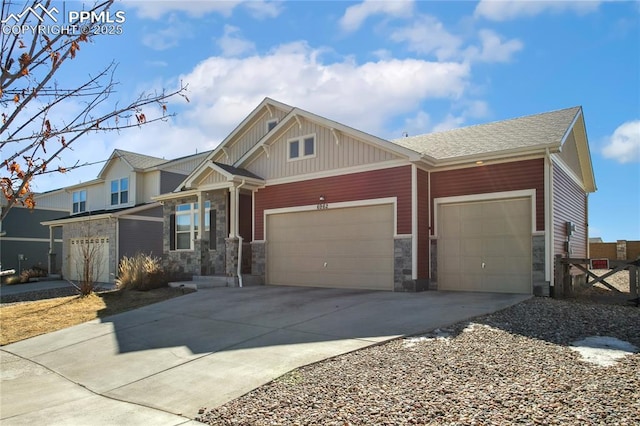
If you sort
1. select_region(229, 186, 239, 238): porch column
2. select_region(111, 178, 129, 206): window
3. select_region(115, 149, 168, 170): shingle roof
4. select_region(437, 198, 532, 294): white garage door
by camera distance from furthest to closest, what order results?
select_region(111, 178, 129, 206): window
select_region(115, 149, 168, 170): shingle roof
select_region(229, 186, 239, 238): porch column
select_region(437, 198, 532, 294): white garage door

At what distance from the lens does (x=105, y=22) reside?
3820mm

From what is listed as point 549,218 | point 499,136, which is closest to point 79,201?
point 499,136

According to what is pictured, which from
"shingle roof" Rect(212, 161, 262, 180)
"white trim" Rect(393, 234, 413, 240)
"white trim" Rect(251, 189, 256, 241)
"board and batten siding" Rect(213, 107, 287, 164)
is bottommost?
"white trim" Rect(393, 234, 413, 240)

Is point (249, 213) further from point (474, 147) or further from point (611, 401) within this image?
point (611, 401)

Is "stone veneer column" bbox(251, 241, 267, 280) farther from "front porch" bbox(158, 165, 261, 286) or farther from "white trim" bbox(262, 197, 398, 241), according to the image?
"white trim" bbox(262, 197, 398, 241)

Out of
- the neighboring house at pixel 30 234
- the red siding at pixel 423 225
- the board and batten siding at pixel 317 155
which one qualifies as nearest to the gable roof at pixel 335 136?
the board and batten siding at pixel 317 155

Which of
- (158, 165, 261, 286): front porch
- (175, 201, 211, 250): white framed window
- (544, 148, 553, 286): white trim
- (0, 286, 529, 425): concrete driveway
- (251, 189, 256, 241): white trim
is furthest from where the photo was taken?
(175, 201, 211, 250): white framed window

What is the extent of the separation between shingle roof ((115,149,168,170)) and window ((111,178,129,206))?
1.10 m

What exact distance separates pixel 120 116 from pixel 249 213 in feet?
45.7

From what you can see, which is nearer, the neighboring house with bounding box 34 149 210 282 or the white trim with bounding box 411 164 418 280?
the white trim with bounding box 411 164 418 280

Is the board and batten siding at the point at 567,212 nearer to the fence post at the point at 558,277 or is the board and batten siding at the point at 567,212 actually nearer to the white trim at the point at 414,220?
the fence post at the point at 558,277

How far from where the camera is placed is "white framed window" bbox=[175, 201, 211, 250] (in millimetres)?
18781

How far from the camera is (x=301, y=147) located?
618 inches

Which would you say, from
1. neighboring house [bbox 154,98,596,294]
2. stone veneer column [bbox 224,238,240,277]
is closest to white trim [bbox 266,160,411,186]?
neighboring house [bbox 154,98,596,294]
